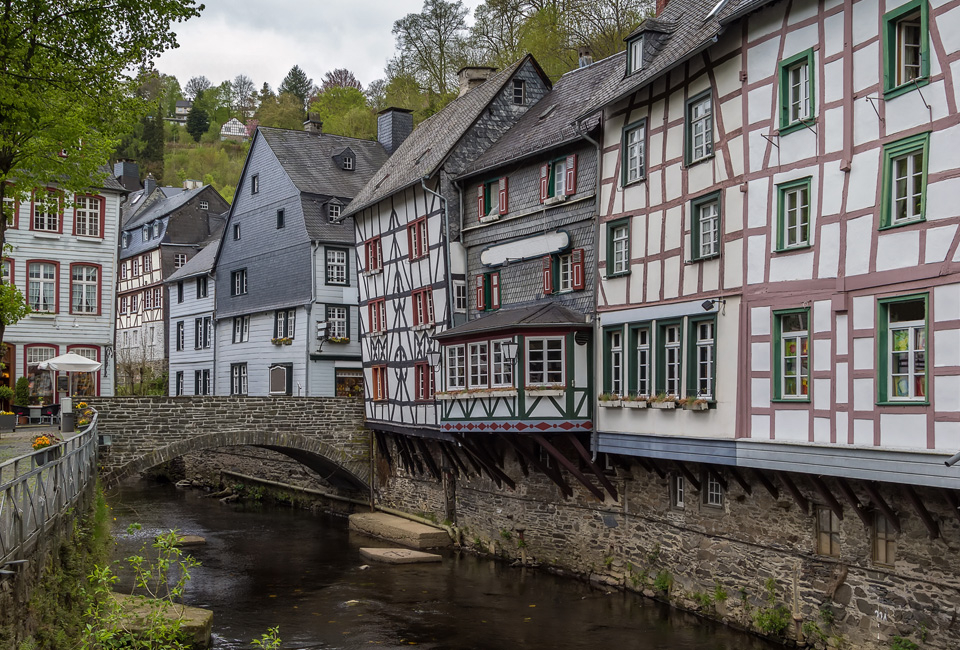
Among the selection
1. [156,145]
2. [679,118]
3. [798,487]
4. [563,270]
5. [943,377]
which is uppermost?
[156,145]

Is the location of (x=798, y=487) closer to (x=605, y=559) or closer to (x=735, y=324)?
(x=735, y=324)

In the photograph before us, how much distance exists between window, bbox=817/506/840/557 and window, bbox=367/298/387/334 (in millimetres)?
17767

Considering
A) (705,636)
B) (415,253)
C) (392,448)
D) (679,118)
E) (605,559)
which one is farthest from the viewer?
(392,448)

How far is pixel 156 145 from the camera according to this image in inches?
3556

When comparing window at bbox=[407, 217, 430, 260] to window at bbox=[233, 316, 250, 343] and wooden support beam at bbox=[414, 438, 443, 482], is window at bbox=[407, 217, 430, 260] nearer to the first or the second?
wooden support beam at bbox=[414, 438, 443, 482]

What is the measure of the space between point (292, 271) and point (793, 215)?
1008 inches

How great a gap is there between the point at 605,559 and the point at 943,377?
1030 cm

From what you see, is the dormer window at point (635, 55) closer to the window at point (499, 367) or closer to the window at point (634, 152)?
the window at point (634, 152)

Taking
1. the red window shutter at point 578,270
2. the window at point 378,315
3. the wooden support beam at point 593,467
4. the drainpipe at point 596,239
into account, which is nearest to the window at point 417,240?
the window at point 378,315

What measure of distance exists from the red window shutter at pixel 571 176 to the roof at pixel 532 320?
243 cm

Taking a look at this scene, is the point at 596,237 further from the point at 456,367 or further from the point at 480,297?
the point at 480,297

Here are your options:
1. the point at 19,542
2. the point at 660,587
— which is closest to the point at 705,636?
A: the point at 660,587

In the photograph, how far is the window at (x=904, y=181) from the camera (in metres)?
13.9

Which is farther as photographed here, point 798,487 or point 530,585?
point 530,585
